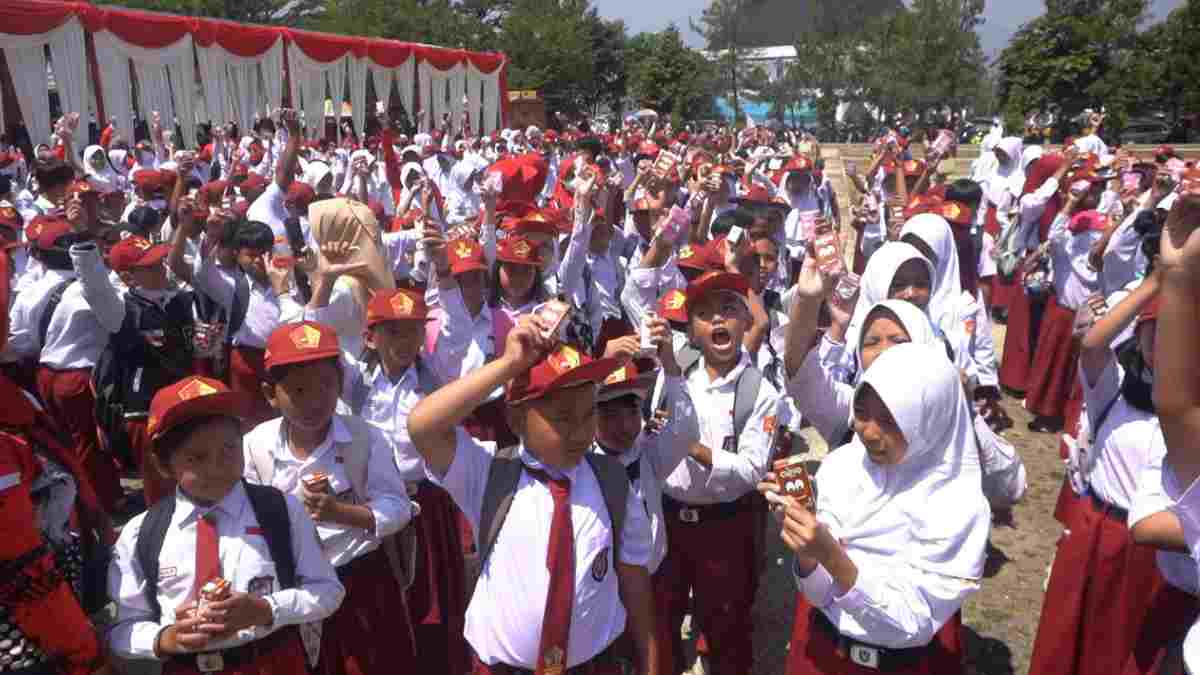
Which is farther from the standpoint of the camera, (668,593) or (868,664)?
(668,593)

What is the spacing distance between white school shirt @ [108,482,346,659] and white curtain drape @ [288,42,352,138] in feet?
70.2

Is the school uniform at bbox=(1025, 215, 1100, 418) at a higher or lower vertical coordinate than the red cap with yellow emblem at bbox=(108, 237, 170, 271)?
lower

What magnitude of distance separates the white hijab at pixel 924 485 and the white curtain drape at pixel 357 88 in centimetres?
2304

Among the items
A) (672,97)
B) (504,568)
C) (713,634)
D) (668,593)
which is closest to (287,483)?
(504,568)

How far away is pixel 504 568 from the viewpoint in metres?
2.43

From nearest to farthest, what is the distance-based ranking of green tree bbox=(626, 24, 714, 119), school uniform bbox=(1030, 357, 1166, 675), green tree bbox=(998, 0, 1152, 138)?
school uniform bbox=(1030, 357, 1166, 675) → green tree bbox=(998, 0, 1152, 138) → green tree bbox=(626, 24, 714, 119)

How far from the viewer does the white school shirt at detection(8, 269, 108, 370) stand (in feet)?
16.5

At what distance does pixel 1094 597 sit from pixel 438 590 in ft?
9.20

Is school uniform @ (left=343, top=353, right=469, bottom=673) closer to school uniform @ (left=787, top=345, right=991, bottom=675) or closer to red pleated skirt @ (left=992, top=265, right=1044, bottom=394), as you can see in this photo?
school uniform @ (left=787, top=345, right=991, bottom=675)

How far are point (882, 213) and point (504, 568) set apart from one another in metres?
6.06

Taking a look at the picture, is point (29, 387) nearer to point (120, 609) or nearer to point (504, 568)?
point (120, 609)

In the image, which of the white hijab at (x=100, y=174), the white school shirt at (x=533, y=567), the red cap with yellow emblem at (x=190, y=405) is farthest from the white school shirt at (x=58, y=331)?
the white hijab at (x=100, y=174)

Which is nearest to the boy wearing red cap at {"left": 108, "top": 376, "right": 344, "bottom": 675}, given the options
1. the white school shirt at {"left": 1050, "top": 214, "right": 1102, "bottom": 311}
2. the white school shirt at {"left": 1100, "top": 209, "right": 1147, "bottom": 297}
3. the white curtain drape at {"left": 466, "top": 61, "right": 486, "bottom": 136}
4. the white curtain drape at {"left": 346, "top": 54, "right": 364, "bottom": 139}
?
the white school shirt at {"left": 1100, "top": 209, "right": 1147, "bottom": 297}

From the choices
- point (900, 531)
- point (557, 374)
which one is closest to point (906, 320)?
point (900, 531)
